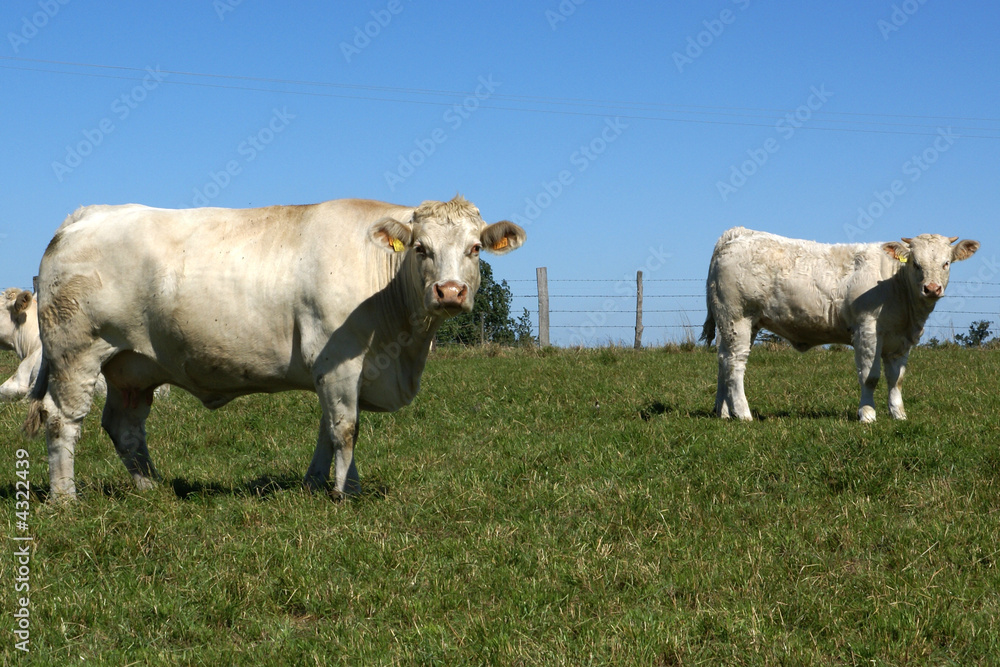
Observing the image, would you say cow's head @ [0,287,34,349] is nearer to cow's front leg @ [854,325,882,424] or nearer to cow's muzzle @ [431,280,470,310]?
cow's muzzle @ [431,280,470,310]

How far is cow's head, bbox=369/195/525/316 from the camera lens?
6102 mm

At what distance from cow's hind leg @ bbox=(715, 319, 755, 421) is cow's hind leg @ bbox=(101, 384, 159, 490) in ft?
20.3

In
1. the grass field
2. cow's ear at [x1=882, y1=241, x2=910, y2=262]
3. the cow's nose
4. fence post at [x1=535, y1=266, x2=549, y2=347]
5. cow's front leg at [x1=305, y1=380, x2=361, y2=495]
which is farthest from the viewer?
fence post at [x1=535, y1=266, x2=549, y2=347]

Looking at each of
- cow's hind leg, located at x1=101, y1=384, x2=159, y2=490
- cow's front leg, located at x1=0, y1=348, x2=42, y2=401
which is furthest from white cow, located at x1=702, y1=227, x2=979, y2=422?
cow's front leg, located at x1=0, y1=348, x2=42, y2=401

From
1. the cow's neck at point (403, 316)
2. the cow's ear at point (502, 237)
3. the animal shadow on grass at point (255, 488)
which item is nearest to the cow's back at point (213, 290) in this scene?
the cow's neck at point (403, 316)

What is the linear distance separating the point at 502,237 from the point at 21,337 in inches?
458

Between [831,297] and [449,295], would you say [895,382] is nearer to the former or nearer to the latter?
[831,297]

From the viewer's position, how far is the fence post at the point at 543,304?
23156 mm

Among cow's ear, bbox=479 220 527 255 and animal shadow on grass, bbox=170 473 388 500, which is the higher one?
cow's ear, bbox=479 220 527 255

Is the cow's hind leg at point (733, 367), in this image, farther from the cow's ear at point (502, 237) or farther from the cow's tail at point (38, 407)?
the cow's tail at point (38, 407)

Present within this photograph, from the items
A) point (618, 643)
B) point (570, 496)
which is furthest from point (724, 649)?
point (570, 496)

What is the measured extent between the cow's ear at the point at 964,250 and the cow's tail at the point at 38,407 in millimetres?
10016
